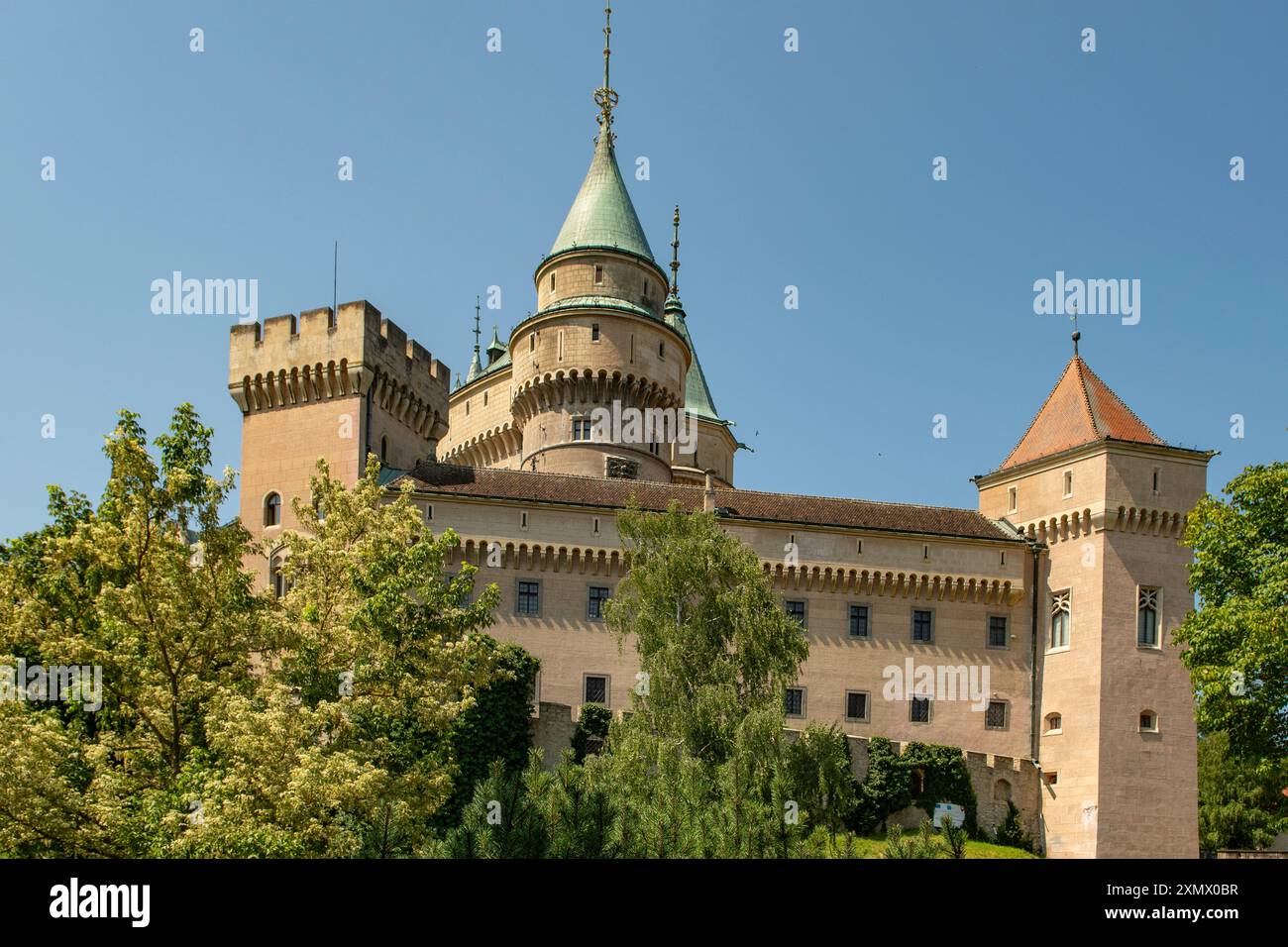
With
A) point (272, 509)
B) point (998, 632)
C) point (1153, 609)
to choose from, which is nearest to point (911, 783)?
point (998, 632)

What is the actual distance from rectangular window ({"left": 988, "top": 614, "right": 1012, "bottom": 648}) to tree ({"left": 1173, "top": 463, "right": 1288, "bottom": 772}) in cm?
1368

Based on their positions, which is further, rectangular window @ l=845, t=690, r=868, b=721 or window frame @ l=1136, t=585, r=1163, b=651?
window frame @ l=1136, t=585, r=1163, b=651

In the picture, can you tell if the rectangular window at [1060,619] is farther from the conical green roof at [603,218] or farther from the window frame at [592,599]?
the conical green roof at [603,218]

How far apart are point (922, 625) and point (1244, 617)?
681 inches

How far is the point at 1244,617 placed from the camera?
3288cm

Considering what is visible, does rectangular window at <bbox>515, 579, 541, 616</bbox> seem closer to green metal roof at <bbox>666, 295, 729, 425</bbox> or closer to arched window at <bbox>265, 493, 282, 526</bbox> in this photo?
arched window at <bbox>265, 493, 282, 526</bbox>

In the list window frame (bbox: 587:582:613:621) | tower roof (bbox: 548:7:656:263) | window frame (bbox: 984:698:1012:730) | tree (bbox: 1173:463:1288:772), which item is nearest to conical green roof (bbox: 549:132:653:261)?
tower roof (bbox: 548:7:656:263)

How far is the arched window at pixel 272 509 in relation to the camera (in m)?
46.4

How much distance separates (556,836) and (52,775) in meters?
11.7

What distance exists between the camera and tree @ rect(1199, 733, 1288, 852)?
2234 inches

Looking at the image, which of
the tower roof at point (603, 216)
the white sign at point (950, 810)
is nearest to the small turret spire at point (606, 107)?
the tower roof at point (603, 216)

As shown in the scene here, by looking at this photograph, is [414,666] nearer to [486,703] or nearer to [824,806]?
[486,703]

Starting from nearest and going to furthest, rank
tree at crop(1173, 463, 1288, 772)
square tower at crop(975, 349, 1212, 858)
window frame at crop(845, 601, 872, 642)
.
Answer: tree at crop(1173, 463, 1288, 772), square tower at crop(975, 349, 1212, 858), window frame at crop(845, 601, 872, 642)
